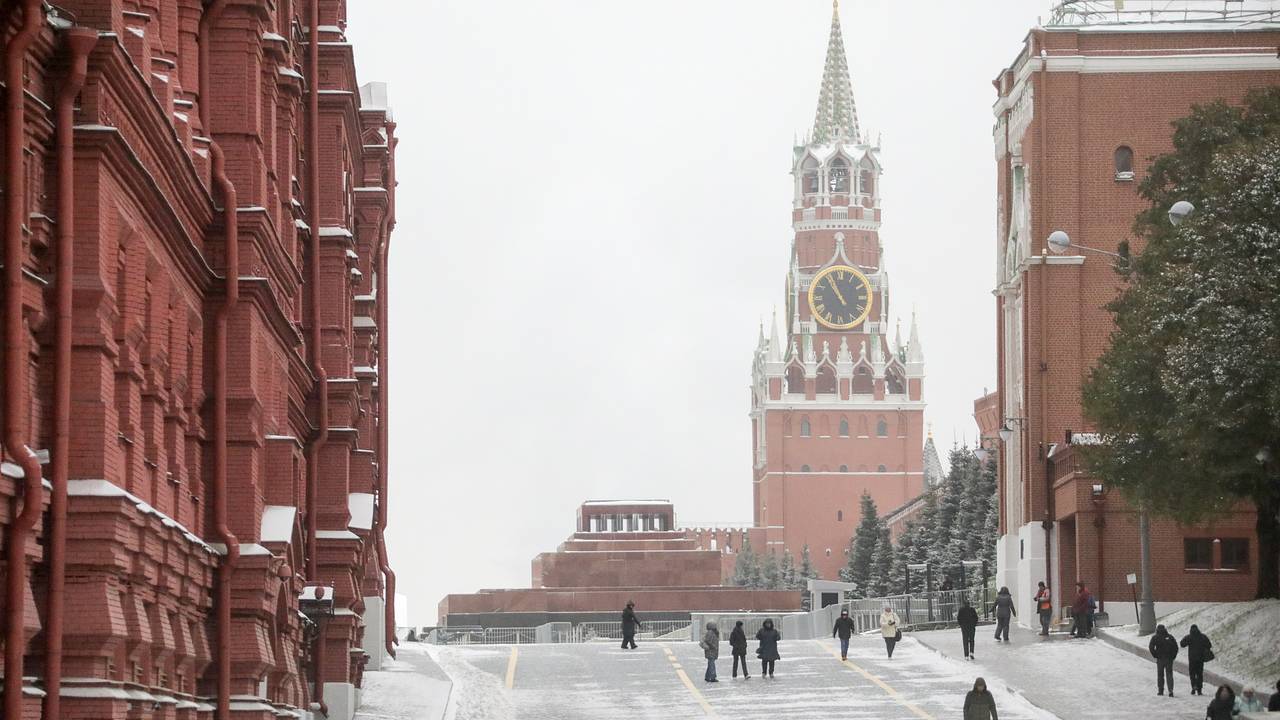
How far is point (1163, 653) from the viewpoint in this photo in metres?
39.2

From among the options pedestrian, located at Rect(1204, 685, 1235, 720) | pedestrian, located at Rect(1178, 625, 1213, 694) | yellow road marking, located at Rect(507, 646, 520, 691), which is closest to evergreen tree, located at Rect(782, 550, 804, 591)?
yellow road marking, located at Rect(507, 646, 520, 691)

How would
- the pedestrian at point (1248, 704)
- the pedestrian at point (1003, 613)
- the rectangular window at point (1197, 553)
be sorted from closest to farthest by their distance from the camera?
the pedestrian at point (1248, 704) < the pedestrian at point (1003, 613) < the rectangular window at point (1197, 553)

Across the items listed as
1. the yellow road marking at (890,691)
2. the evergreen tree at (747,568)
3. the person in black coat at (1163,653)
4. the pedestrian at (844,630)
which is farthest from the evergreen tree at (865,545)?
the person in black coat at (1163,653)

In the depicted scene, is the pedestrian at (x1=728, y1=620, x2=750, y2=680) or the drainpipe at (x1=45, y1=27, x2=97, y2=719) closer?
the drainpipe at (x1=45, y1=27, x2=97, y2=719)

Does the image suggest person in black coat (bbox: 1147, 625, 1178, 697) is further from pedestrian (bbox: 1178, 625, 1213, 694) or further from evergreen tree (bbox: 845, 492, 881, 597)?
evergreen tree (bbox: 845, 492, 881, 597)

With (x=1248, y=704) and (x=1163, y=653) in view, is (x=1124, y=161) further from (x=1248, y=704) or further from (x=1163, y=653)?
(x=1248, y=704)

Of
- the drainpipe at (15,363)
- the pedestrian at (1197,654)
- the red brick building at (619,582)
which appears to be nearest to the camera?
the drainpipe at (15,363)

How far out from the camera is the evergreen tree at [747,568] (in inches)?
6550

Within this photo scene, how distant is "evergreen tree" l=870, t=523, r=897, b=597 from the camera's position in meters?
119

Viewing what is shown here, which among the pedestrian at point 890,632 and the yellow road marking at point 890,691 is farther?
the pedestrian at point 890,632

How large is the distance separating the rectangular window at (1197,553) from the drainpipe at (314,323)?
29.8 m

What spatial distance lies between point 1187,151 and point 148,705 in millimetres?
36150

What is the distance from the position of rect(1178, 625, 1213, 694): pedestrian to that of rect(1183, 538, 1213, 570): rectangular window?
61.5 feet

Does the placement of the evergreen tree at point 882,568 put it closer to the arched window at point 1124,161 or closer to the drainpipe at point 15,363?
the arched window at point 1124,161
